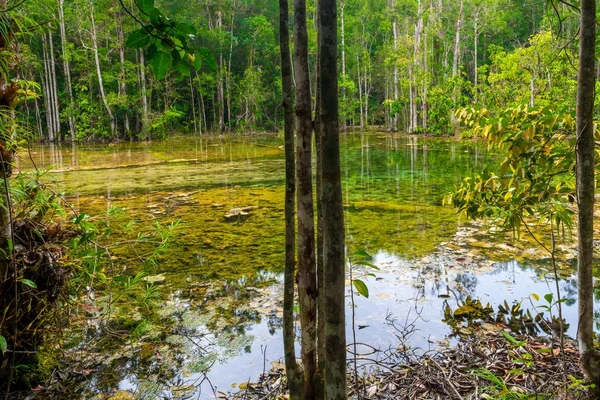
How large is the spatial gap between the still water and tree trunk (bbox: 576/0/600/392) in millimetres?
1108

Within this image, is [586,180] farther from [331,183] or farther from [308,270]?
[331,183]


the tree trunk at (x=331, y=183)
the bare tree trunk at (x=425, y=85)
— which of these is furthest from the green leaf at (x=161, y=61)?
the bare tree trunk at (x=425, y=85)

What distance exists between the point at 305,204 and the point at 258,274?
275 cm

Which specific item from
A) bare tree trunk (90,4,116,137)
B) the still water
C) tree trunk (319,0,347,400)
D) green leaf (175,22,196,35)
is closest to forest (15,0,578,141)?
bare tree trunk (90,4,116,137)

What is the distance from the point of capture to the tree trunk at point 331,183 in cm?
114

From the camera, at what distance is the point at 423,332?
10.3 feet

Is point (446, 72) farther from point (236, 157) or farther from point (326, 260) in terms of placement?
point (326, 260)

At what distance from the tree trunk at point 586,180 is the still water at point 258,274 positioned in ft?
3.63

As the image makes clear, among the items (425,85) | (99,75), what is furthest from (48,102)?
(425,85)

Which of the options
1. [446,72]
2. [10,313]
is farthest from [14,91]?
[446,72]

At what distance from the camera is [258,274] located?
436 cm

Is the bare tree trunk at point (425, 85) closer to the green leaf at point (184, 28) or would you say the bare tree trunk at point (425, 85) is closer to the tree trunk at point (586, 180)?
the tree trunk at point (586, 180)

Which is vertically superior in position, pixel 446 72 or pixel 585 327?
pixel 446 72

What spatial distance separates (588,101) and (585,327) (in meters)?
1.03
